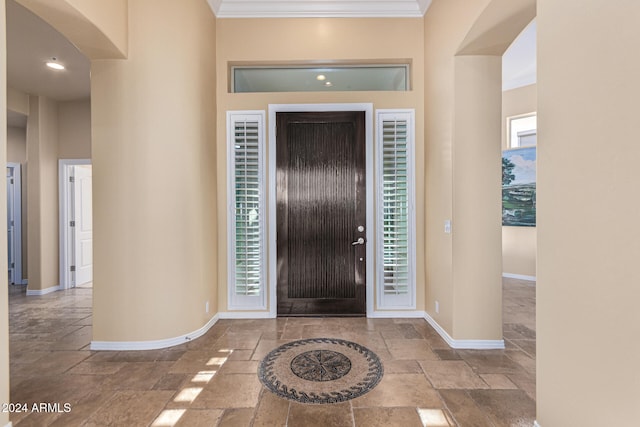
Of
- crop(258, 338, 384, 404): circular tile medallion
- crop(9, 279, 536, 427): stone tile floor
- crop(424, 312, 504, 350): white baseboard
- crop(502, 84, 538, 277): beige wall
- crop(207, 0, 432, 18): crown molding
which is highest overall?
crop(207, 0, 432, 18): crown molding

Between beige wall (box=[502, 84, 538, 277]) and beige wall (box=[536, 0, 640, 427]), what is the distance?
4642 millimetres

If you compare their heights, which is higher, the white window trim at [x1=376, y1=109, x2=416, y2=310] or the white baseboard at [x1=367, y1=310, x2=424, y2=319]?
the white window trim at [x1=376, y1=109, x2=416, y2=310]

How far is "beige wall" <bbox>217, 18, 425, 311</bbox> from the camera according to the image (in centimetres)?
382

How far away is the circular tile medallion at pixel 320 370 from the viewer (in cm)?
228

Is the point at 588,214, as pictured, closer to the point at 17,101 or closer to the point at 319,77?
the point at 319,77

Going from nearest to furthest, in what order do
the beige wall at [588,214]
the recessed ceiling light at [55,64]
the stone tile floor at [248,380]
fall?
1. the beige wall at [588,214]
2. the stone tile floor at [248,380]
3. the recessed ceiling light at [55,64]

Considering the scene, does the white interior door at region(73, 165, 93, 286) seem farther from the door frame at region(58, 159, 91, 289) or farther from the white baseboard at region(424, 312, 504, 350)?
the white baseboard at region(424, 312, 504, 350)

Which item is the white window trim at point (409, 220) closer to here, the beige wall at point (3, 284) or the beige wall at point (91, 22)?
the beige wall at point (91, 22)

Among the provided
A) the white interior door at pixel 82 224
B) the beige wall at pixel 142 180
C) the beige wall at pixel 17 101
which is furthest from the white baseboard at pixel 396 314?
the beige wall at pixel 17 101

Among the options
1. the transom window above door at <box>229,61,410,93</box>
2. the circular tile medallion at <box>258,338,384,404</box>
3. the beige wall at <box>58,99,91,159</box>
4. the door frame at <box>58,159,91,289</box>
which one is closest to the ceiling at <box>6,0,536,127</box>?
the transom window above door at <box>229,61,410,93</box>

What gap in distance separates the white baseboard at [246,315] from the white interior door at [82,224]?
3.54 m

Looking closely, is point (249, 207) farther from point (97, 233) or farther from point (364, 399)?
point (364, 399)

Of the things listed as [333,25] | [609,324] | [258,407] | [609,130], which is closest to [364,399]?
[258,407]

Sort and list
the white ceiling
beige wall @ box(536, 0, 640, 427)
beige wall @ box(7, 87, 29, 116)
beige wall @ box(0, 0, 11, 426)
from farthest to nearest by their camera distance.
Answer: beige wall @ box(7, 87, 29, 116) → the white ceiling → beige wall @ box(0, 0, 11, 426) → beige wall @ box(536, 0, 640, 427)
